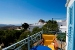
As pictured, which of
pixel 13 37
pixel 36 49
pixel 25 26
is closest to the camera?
pixel 36 49

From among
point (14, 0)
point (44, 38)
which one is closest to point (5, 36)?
point (14, 0)

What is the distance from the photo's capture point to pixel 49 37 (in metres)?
6.53

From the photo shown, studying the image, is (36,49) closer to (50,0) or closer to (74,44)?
(74,44)

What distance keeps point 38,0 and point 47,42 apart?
7621 millimetres

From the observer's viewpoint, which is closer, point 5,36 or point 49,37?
point 49,37

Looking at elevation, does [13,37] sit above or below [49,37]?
below

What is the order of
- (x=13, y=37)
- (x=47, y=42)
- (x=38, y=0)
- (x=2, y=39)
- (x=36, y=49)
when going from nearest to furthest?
(x=36, y=49)
(x=47, y=42)
(x=38, y=0)
(x=2, y=39)
(x=13, y=37)

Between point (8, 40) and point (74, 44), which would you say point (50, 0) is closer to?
point (8, 40)

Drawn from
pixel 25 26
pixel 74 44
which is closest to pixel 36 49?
pixel 74 44

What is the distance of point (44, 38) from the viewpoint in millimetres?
6516

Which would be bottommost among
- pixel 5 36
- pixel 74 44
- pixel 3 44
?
pixel 3 44

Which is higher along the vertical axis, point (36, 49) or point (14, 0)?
point (14, 0)

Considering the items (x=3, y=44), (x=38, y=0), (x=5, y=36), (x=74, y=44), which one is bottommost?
(x=3, y=44)

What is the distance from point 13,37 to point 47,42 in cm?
1442
